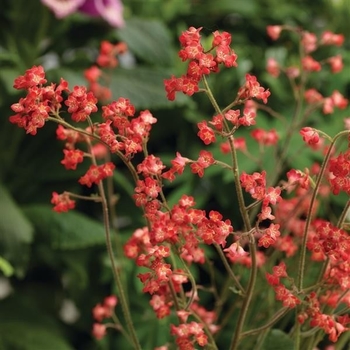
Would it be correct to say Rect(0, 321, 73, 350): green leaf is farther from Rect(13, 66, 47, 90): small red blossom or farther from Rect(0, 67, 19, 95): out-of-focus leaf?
Rect(13, 66, 47, 90): small red blossom

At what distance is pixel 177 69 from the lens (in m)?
1.11

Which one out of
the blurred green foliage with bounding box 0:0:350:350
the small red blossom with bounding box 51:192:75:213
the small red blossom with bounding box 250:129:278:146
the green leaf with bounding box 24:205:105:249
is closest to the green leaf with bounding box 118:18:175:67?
the blurred green foliage with bounding box 0:0:350:350

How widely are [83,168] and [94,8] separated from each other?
218mm

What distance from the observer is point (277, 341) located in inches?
18.5

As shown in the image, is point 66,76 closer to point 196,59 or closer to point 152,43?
point 152,43

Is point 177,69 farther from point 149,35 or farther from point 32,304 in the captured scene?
point 32,304

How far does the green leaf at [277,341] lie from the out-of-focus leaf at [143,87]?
0.54 m

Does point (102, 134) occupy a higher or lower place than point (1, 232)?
higher

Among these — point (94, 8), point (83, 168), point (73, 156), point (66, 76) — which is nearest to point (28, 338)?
point (83, 168)

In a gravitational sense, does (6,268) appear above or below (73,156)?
below

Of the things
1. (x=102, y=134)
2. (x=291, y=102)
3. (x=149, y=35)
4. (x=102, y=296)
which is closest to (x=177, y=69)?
(x=149, y=35)

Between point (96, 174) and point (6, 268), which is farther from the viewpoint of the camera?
point (6, 268)

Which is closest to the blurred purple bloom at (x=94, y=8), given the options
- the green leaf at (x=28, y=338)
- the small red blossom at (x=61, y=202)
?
the green leaf at (x=28, y=338)

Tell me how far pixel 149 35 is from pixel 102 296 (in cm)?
38
